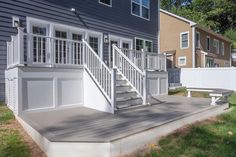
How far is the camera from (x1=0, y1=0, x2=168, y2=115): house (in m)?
7.42

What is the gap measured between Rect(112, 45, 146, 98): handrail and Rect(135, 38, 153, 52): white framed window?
6.05m

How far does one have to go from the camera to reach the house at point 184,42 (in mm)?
25719

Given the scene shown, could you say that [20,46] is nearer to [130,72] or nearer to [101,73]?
[101,73]

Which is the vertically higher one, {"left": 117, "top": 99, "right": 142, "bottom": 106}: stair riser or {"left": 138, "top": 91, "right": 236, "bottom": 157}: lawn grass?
{"left": 117, "top": 99, "right": 142, "bottom": 106}: stair riser

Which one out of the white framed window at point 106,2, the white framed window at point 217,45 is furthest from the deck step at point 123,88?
the white framed window at point 217,45

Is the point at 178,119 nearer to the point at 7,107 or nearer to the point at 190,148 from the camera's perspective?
the point at 190,148

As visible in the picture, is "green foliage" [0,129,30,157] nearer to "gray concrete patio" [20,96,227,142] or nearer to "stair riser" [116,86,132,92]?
"gray concrete patio" [20,96,227,142]

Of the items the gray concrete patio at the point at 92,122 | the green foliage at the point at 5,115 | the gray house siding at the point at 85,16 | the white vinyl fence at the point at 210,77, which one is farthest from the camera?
the white vinyl fence at the point at 210,77

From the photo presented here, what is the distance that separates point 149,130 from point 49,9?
6.90 m

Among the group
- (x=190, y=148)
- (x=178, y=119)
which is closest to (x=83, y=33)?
(x=178, y=119)

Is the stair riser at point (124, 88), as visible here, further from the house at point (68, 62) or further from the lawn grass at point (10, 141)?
the lawn grass at point (10, 141)

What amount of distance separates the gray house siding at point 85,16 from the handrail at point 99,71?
265 cm

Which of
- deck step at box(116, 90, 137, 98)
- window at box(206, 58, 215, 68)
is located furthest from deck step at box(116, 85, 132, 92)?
window at box(206, 58, 215, 68)

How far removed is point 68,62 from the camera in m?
8.76
